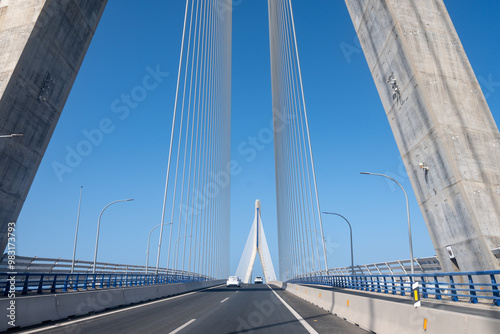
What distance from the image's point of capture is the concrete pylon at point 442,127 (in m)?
16.1

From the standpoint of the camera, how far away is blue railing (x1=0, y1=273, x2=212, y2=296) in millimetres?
13031

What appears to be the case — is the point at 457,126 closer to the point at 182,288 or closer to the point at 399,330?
the point at 399,330

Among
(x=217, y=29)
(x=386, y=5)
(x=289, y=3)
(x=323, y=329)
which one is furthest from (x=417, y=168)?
(x=217, y=29)

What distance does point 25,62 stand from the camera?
1648 cm

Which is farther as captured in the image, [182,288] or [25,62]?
[182,288]

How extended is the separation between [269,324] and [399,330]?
11.7 ft

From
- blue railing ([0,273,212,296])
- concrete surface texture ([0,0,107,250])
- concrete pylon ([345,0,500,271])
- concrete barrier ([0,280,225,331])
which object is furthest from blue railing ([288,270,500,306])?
concrete surface texture ([0,0,107,250])

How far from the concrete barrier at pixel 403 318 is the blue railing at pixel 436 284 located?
3.51m

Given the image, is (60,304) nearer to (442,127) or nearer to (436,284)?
(436,284)

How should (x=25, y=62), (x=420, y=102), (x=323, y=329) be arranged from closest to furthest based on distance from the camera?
(x=323, y=329)
(x=25, y=62)
(x=420, y=102)

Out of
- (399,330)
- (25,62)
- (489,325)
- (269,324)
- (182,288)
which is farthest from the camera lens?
(182,288)

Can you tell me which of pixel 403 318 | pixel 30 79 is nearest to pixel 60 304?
pixel 403 318

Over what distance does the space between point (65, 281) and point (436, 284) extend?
14.6 meters

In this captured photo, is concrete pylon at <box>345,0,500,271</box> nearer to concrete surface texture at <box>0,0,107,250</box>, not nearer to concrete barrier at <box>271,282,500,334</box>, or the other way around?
concrete barrier at <box>271,282,500,334</box>
